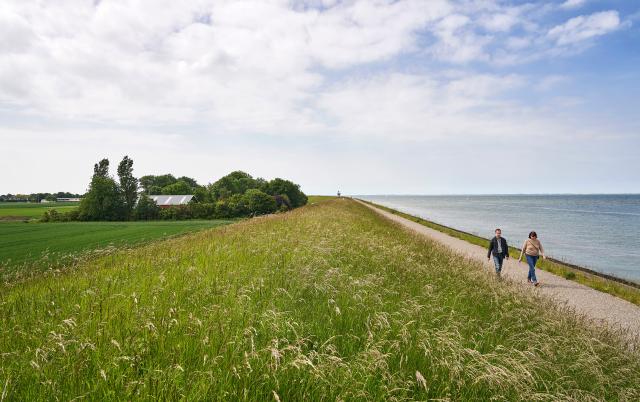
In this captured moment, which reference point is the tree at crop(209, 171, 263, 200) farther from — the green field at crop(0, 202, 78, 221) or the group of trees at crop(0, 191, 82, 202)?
the group of trees at crop(0, 191, 82, 202)

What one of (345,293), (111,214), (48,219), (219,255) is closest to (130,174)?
(111,214)

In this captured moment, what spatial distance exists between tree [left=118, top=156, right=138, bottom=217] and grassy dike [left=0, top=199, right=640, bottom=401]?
63752 mm

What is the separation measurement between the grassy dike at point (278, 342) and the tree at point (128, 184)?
63.8 metres

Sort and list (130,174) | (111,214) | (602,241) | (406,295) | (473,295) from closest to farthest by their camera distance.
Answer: (406,295), (473,295), (602,241), (111,214), (130,174)

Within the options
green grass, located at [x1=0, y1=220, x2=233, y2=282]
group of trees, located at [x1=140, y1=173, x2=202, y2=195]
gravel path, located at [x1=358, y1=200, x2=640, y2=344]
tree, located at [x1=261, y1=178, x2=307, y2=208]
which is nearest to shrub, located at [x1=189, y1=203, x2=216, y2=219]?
tree, located at [x1=261, y1=178, x2=307, y2=208]

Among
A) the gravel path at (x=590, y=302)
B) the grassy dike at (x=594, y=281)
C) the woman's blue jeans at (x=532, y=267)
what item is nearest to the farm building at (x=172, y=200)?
the grassy dike at (x=594, y=281)

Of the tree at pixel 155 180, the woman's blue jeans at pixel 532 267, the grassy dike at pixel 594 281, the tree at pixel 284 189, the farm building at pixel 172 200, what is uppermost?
the tree at pixel 155 180

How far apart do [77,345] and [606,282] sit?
58.3ft

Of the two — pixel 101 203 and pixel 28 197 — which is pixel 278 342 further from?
pixel 28 197

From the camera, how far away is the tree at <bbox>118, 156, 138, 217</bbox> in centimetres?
6412

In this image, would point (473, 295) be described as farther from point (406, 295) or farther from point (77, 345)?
point (77, 345)

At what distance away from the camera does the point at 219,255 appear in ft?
28.5

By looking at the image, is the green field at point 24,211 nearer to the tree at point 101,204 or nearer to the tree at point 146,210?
the tree at point 101,204

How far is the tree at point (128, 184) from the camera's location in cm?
6412
